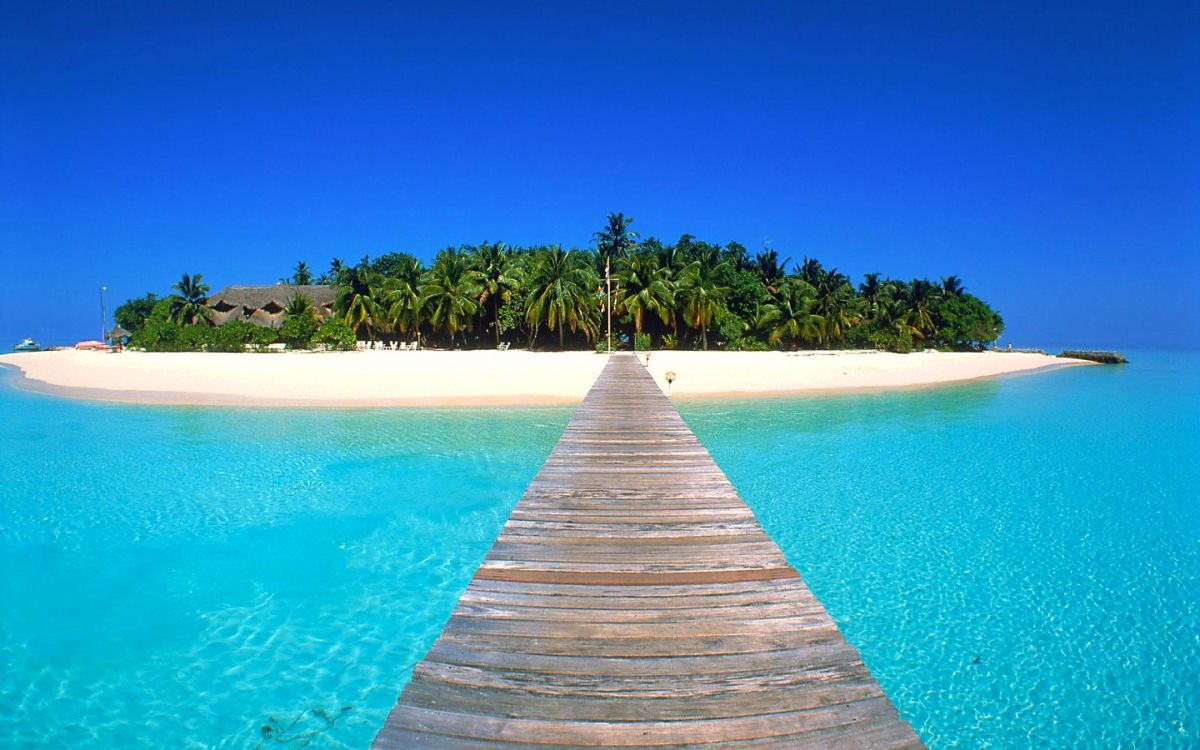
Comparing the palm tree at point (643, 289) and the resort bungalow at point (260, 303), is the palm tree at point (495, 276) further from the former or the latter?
the resort bungalow at point (260, 303)

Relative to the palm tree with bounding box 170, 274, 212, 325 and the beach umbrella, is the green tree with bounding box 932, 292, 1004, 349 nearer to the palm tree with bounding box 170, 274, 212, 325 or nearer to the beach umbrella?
the palm tree with bounding box 170, 274, 212, 325

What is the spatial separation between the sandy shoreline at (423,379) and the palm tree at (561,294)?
9.24 m

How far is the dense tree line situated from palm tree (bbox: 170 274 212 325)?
9cm

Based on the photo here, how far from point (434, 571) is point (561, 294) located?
34699 millimetres

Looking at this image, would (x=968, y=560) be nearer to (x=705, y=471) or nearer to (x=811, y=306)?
(x=705, y=471)

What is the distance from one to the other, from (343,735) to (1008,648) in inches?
239

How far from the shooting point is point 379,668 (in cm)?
571

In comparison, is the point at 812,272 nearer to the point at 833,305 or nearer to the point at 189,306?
the point at 833,305

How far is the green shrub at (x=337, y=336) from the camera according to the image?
44.8m

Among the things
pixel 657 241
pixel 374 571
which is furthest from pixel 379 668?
pixel 657 241

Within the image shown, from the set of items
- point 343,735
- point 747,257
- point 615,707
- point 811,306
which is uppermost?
point 747,257

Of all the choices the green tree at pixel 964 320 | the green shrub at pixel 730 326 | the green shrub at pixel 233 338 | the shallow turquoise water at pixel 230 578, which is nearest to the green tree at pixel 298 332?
the green shrub at pixel 233 338

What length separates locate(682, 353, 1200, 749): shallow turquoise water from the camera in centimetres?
517

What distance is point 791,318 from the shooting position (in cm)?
4697
